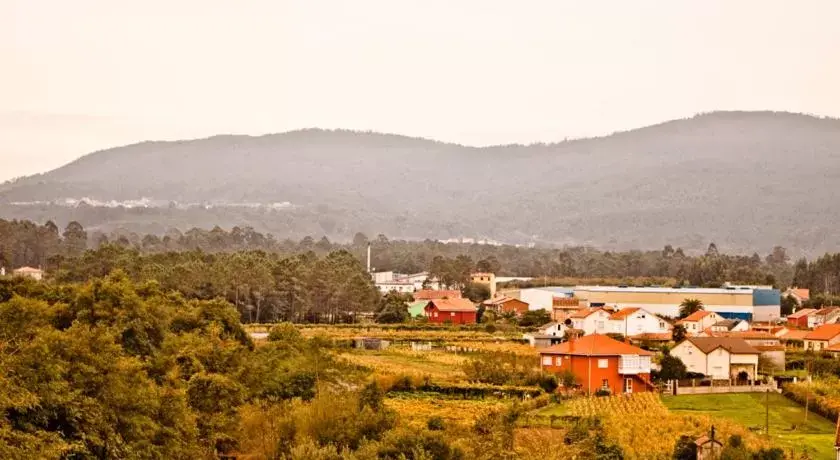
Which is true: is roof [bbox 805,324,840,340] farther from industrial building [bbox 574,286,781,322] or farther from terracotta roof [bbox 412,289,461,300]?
terracotta roof [bbox 412,289,461,300]

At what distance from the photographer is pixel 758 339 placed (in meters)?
51.7

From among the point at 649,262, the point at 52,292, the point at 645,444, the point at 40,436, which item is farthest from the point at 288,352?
the point at 649,262

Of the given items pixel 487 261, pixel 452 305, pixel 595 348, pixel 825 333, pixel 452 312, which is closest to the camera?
pixel 595 348

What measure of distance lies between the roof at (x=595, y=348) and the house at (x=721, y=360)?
2973mm

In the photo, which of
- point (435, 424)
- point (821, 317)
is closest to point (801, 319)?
point (821, 317)

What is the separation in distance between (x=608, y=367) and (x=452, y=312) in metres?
31.1

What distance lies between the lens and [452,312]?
70.2 m

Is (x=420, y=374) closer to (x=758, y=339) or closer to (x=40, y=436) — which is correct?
(x=758, y=339)

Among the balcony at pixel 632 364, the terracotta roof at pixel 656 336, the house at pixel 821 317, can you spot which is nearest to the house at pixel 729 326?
the terracotta roof at pixel 656 336

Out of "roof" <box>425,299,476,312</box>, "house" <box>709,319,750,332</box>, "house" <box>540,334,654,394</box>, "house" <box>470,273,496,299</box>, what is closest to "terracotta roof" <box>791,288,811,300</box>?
"house" <box>470,273,496,299</box>

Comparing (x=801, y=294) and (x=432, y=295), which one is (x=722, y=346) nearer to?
(x=432, y=295)

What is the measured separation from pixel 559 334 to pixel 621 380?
17.0 meters

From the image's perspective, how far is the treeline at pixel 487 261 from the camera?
103125 millimetres

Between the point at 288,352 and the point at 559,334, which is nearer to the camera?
the point at 288,352
